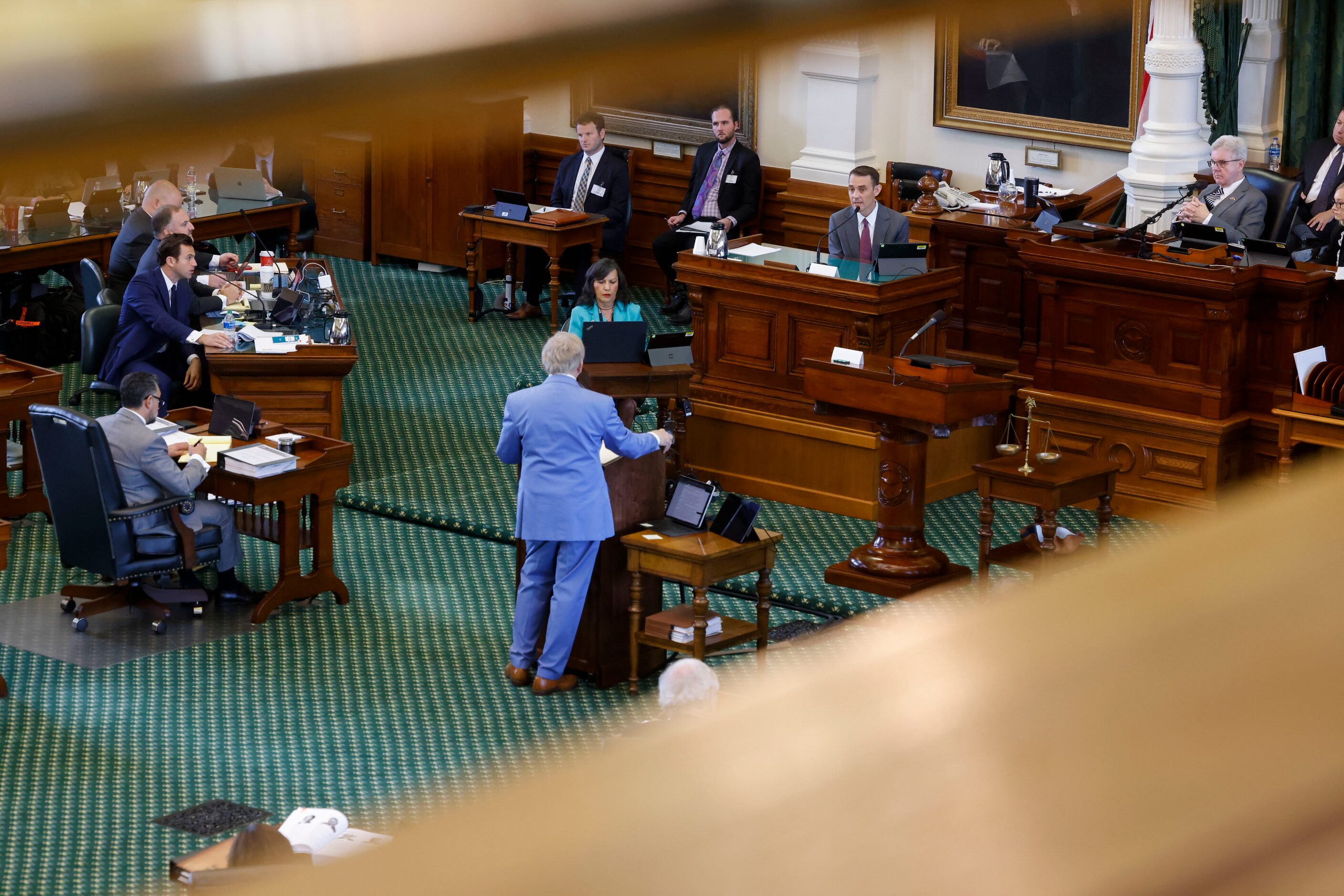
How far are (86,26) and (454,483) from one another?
9074 mm

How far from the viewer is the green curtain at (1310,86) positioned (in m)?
10.8

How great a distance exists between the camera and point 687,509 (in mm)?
6602

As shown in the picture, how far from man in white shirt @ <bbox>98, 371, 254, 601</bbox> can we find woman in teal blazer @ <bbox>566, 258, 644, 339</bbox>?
6.45 feet

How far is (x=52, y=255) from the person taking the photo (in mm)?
11414

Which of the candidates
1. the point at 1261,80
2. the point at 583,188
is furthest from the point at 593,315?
the point at 1261,80

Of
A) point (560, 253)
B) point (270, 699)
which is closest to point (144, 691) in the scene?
point (270, 699)

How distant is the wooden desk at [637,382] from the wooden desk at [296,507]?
3.91 ft

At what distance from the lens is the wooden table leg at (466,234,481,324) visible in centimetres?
1277

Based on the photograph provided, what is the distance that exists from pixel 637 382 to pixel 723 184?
4660mm

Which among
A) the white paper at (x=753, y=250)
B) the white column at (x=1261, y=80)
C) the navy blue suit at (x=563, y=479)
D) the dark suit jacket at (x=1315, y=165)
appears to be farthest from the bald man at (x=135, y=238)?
the white column at (x=1261, y=80)

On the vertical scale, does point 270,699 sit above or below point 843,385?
below

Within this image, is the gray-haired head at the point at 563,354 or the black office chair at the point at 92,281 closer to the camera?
the gray-haired head at the point at 563,354

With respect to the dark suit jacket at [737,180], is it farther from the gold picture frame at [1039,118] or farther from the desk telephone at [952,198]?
the desk telephone at [952,198]

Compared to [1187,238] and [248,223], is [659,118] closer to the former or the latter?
[248,223]
